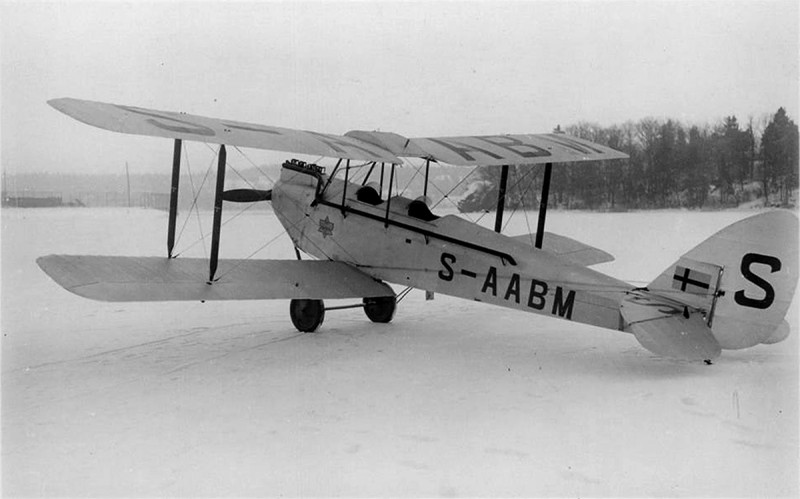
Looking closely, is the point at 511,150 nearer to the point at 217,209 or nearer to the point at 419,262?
the point at 419,262

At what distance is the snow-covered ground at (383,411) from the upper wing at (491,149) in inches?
81.5

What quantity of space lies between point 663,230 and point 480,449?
43.6 ft

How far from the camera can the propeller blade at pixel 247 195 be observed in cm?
772

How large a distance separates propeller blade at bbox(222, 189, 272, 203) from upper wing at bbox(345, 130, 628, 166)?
1.56 meters

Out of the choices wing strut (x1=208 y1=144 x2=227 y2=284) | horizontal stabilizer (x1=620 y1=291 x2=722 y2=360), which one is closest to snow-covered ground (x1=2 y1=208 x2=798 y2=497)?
horizontal stabilizer (x1=620 y1=291 x2=722 y2=360)

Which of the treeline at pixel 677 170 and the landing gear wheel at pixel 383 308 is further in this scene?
the treeline at pixel 677 170

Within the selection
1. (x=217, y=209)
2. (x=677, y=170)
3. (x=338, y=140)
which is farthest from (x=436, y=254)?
(x=677, y=170)

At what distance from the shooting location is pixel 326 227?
805cm

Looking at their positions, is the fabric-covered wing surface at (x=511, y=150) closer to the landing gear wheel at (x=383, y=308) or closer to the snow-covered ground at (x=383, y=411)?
the snow-covered ground at (x=383, y=411)

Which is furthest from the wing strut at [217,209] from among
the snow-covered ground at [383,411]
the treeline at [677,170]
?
the treeline at [677,170]

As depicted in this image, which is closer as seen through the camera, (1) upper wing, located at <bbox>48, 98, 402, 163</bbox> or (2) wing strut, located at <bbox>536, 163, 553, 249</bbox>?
(1) upper wing, located at <bbox>48, 98, 402, 163</bbox>

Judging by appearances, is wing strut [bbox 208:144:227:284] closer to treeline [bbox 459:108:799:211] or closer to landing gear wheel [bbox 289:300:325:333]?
landing gear wheel [bbox 289:300:325:333]

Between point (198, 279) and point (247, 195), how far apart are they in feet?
6.19

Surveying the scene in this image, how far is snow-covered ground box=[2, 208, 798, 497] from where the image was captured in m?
3.54
